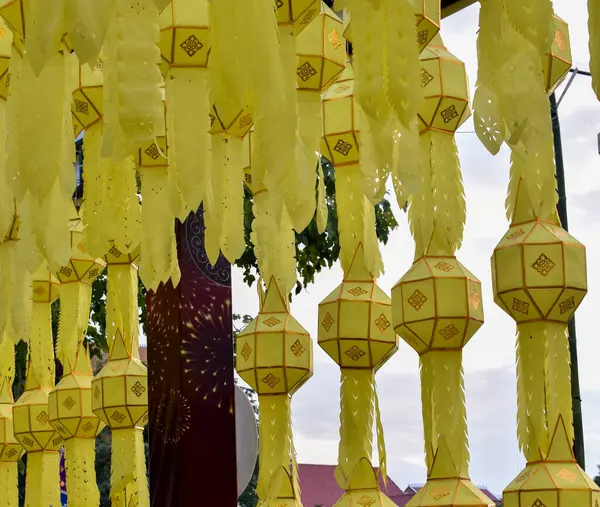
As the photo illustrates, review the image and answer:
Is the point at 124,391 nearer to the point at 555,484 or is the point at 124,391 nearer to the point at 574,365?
the point at 555,484

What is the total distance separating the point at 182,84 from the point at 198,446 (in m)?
2.33

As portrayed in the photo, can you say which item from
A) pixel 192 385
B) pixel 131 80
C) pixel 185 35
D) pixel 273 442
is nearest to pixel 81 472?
pixel 192 385

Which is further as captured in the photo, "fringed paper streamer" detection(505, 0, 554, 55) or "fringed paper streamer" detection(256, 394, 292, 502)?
"fringed paper streamer" detection(256, 394, 292, 502)

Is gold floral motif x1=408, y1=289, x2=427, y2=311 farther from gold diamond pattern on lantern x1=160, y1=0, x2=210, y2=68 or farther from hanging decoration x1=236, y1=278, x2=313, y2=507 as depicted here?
gold diamond pattern on lantern x1=160, y1=0, x2=210, y2=68

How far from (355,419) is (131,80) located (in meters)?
2.02

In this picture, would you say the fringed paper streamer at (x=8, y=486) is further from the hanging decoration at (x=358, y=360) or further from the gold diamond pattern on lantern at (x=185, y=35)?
the gold diamond pattern on lantern at (x=185, y=35)

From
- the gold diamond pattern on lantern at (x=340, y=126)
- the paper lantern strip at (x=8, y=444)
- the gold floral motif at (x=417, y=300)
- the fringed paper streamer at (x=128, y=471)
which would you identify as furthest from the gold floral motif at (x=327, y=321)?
the paper lantern strip at (x=8, y=444)

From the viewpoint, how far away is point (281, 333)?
12.4 ft

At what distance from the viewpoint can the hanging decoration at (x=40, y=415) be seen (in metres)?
5.57

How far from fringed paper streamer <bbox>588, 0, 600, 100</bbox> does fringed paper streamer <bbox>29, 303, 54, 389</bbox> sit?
14.6 ft

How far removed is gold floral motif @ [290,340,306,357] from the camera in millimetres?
3775

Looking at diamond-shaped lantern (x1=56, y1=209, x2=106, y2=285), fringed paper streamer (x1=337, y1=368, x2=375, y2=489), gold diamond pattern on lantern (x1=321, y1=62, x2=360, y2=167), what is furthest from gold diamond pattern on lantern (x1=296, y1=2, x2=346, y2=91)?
diamond-shaped lantern (x1=56, y1=209, x2=106, y2=285)

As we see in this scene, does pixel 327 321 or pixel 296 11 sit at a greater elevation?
pixel 296 11

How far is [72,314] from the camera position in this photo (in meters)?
5.57
